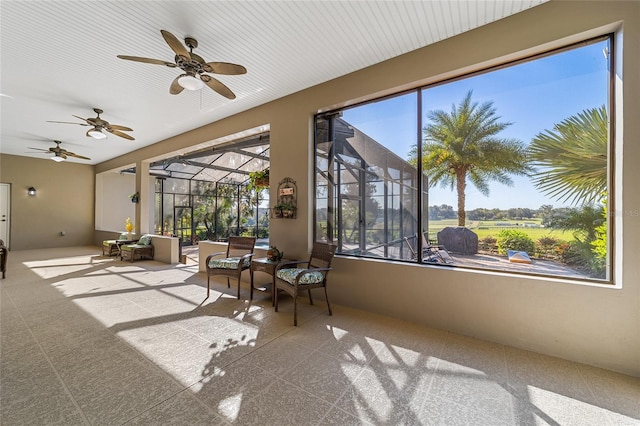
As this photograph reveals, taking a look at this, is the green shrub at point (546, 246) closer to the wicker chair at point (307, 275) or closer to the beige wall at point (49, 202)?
the wicker chair at point (307, 275)

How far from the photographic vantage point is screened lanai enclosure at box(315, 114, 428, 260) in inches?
127

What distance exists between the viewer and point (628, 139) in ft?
6.81

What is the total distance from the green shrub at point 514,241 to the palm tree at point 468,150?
15.7 inches

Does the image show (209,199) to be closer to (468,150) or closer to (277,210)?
(277,210)

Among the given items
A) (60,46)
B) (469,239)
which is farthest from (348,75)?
(60,46)

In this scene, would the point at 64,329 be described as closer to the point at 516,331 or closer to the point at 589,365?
the point at 516,331

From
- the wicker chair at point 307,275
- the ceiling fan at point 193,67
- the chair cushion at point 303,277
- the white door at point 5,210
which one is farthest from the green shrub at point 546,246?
the white door at point 5,210

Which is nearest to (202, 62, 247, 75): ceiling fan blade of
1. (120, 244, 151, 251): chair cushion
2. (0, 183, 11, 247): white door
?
(120, 244, 151, 251): chair cushion

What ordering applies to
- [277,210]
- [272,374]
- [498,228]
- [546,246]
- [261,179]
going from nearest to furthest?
[272,374] → [546,246] → [498,228] → [277,210] → [261,179]

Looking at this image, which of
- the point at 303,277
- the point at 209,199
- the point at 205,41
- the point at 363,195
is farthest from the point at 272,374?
the point at 209,199

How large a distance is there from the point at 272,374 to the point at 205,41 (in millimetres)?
→ 3340

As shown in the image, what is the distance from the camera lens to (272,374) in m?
2.02

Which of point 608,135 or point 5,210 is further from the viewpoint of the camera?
point 5,210

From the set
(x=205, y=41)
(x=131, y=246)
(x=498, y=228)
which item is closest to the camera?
(x=498, y=228)
